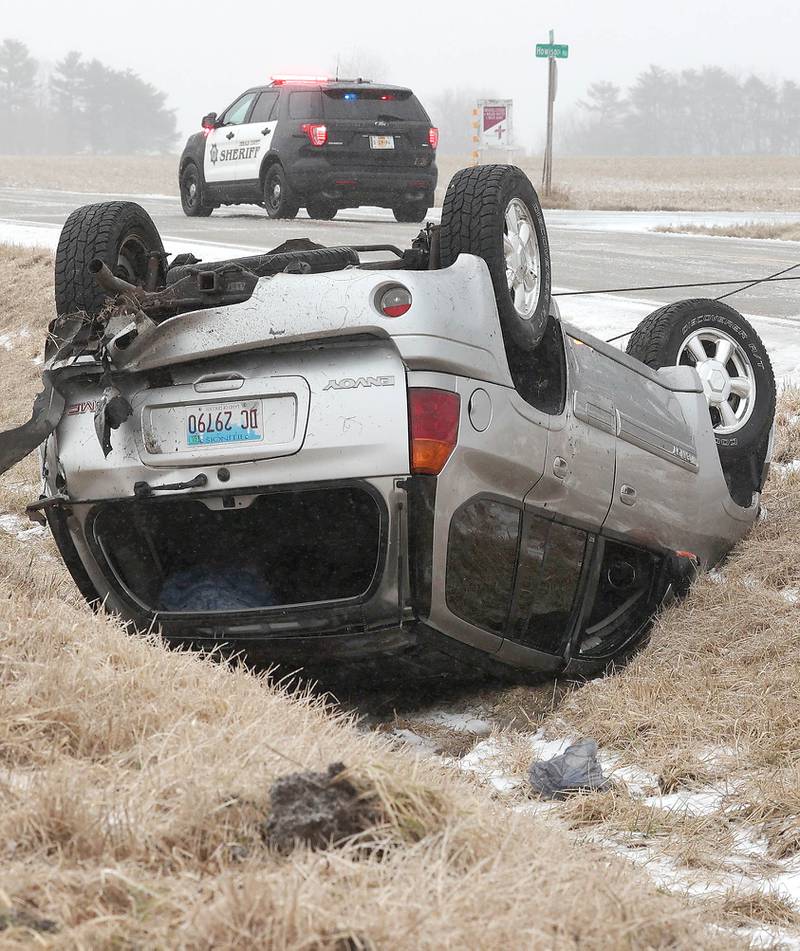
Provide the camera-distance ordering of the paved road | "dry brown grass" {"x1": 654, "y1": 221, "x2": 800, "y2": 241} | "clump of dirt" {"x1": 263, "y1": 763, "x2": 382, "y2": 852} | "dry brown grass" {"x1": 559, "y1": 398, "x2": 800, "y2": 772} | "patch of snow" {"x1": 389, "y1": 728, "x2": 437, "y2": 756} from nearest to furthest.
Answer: "clump of dirt" {"x1": 263, "y1": 763, "x2": 382, "y2": 852}
"dry brown grass" {"x1": 559, "y1": 398, "x2": 800, "y2": 772}
"patch of snow" {"x1": 389, "y1": 728, "x2": 437, "y2": 756}
the paved road
"dry brown grass" {"x1": 654, "y1": 221, "x2": 800, "y2": 241}

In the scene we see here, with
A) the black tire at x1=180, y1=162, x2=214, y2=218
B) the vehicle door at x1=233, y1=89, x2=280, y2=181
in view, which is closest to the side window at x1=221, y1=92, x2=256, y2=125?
the vehicle door at x1=233, y1=89, x2=280, y2=181

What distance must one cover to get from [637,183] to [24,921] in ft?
142

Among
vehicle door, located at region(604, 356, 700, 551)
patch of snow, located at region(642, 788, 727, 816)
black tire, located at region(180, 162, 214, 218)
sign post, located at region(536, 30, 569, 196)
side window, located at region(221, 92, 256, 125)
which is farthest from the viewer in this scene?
sign post, located at region(536, 30, 569, 196)

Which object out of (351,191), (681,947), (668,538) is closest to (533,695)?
(668,538)

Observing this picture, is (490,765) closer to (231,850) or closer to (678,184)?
(231,850)

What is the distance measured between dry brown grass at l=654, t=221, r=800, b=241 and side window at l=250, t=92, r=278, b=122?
610 centimetres

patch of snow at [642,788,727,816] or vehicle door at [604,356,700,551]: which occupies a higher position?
vehicle door at [604,356,700,551]

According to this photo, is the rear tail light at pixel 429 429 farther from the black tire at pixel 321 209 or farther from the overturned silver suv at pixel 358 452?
the black tire at pixel 321 209

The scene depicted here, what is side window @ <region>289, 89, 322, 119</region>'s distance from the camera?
17.8 metres

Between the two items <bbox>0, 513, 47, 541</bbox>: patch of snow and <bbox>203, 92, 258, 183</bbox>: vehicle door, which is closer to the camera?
<bbox>0, 513, 47, 541</bbox>: patch of snow

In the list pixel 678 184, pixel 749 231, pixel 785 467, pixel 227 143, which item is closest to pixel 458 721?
pixel 785 467

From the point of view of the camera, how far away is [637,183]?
43.3m

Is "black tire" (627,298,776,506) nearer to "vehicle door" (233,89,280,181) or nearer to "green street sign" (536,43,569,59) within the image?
"vehicle door" (233,89,280,181)

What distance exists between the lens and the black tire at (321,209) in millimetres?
18531
